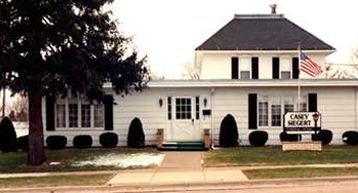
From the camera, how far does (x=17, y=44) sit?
2339cm

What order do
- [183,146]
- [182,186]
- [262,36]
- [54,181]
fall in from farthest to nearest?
[262,36] < [183,146] < [54,181] < [182,186]

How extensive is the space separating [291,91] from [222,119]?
367 cm

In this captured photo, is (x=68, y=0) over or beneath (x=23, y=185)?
over

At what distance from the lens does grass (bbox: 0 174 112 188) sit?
18539 millimetres

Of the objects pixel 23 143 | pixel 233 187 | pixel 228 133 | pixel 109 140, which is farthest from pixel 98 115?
pixel 233 187

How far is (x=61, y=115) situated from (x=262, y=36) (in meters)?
13.2

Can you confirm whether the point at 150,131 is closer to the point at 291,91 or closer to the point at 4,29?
the point at 291,91

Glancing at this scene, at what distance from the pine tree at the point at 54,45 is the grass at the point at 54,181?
391cm

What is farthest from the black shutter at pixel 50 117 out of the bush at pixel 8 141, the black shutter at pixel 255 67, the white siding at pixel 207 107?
the black shutter at pixel 255 67

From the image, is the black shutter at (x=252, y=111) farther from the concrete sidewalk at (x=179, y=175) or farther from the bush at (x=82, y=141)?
the concrete sidewalk at (x=179, y=175)

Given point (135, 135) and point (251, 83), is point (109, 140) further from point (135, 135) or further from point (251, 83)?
point (251, 83)

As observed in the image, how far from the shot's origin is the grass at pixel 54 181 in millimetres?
18539

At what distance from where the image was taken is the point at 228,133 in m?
31.6

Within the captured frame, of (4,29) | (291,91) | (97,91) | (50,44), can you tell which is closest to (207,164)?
(97,91)
